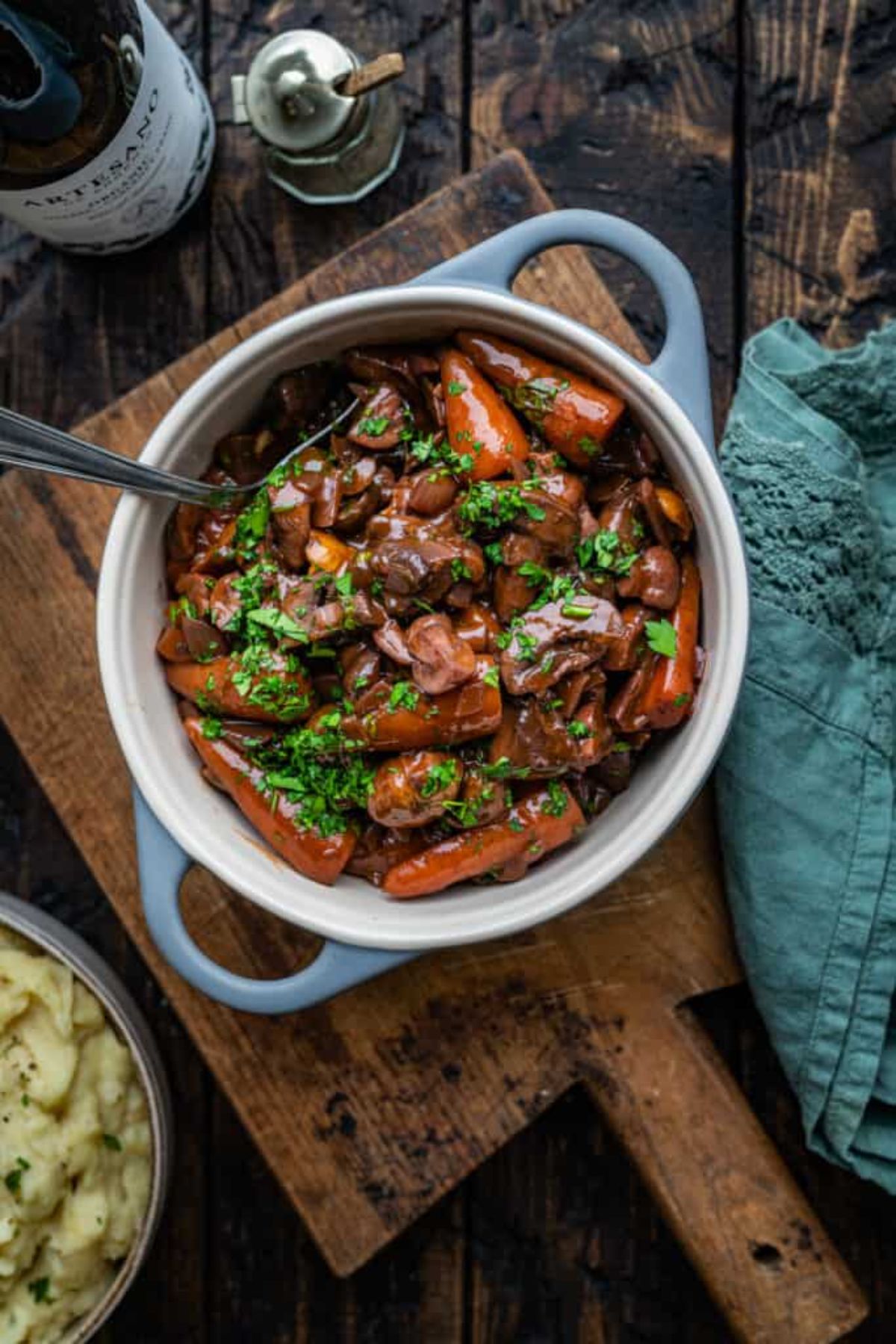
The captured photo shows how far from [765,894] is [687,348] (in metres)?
0.94

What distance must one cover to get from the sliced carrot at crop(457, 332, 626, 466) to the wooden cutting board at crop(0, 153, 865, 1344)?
0.45m

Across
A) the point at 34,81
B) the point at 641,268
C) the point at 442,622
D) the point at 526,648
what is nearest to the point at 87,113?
the point at 34,81

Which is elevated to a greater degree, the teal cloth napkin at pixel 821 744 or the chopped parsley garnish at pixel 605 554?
the chopped parsley garnish at pixel 605 554

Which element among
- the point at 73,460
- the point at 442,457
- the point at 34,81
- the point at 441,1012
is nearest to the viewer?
the point at 73,460

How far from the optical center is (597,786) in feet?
6.89

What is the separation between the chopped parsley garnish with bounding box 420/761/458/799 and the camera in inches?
76.0

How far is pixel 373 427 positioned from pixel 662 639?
21.2 inches

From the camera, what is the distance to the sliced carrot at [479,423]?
1.98 metres

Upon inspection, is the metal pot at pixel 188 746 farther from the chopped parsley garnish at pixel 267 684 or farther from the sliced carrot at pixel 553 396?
the chopped parsley garnish at pixel 267 684

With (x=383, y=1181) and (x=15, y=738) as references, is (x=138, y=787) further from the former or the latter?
(x=383, y=1181)

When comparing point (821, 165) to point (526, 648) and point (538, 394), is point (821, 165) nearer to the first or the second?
point (538, 394)

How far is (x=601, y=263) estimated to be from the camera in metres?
2.64

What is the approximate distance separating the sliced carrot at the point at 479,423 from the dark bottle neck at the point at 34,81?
74 cm

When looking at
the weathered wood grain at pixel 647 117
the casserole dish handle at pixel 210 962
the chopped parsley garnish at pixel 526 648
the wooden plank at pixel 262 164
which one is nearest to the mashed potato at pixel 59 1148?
the casserole dish handle at pixel 210 962
